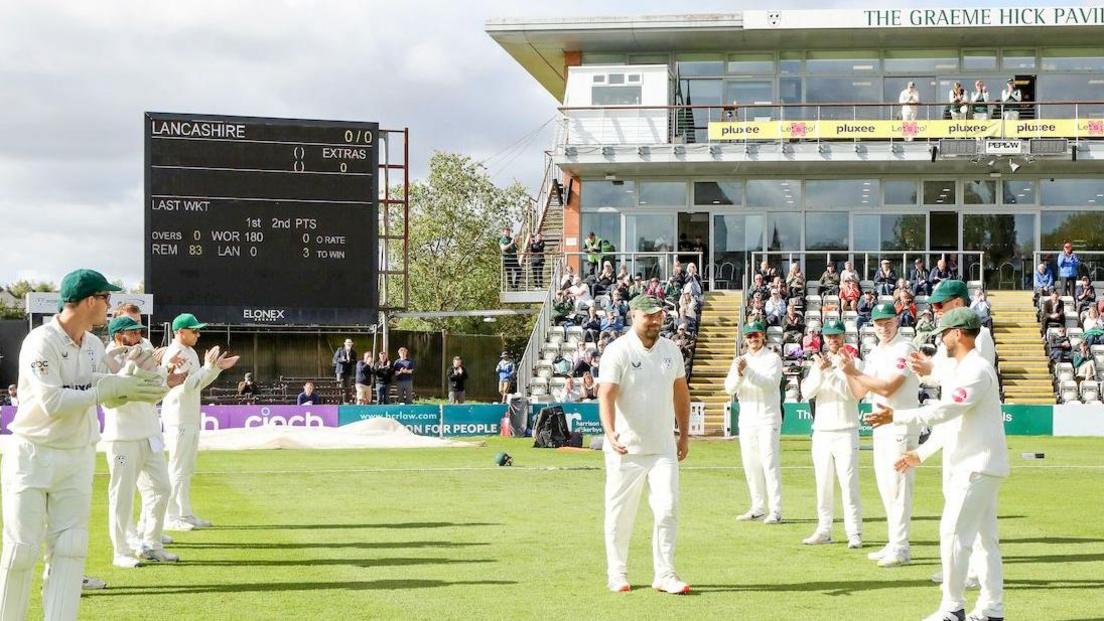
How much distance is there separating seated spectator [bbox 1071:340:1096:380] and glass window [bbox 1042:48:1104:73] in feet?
38.8

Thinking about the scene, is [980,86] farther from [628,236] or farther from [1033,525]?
[1033,525]

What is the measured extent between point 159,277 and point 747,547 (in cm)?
2361

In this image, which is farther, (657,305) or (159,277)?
(159,277)

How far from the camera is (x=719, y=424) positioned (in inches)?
1319

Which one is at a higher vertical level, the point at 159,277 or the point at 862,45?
the point at 862,45

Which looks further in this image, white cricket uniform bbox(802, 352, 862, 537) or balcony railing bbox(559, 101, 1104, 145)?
balcony railing bbox(559, 101, 1104, 145)

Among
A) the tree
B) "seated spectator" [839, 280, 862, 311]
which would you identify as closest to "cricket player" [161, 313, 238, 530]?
"seated spectator" [839, 280, 862, 311]

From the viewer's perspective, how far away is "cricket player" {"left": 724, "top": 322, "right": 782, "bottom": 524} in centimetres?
1452

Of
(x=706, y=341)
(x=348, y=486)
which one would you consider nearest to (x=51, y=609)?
(x=348, y=486)

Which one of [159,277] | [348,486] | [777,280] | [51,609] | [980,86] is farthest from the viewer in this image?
[980,86]

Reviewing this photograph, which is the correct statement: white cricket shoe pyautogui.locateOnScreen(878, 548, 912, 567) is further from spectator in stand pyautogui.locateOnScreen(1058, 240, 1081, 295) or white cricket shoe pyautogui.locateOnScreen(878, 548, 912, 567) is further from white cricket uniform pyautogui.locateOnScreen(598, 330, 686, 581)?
spectator in stand pyautogui.locateOnScreen(1058, 240, 1081, 295)

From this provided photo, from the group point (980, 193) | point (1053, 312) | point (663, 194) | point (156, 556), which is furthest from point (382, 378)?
point (156, 556)

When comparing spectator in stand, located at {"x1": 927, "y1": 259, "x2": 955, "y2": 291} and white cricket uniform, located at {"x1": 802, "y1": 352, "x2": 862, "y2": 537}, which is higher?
spectator in stand, located at {"x1": 927, "y1": 259, "x2": 955, "y2": 291}

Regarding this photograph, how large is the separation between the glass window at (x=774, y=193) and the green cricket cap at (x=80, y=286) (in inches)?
1413
